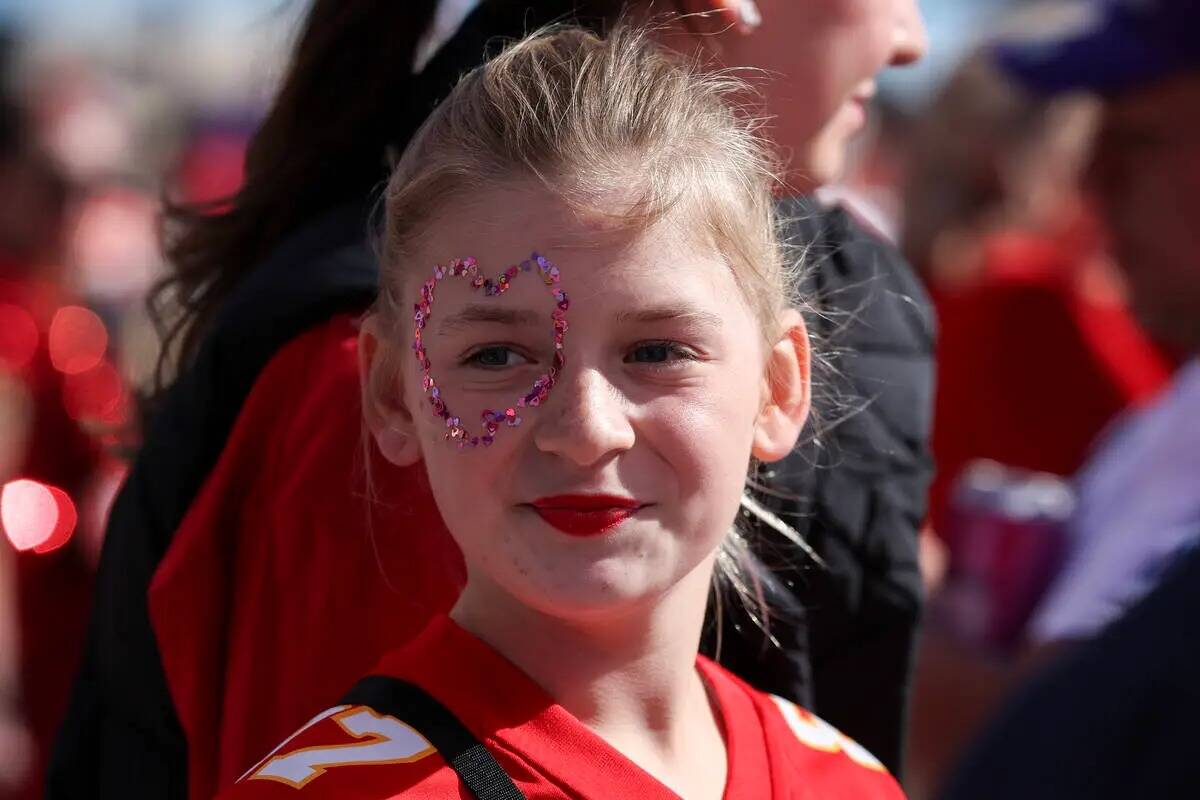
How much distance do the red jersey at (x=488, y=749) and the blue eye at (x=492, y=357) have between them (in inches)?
10.4

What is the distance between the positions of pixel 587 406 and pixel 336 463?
36cm

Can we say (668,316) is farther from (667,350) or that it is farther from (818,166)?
(818,166)

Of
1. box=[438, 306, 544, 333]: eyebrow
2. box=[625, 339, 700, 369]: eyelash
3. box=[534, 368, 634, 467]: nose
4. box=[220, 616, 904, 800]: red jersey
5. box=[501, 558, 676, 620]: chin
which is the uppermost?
box=[438, 306, 544, 333]: eyebrow

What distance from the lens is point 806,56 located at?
1.80m

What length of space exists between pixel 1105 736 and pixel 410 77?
1299 millimetres

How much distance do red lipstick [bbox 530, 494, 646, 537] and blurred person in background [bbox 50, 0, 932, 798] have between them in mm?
259

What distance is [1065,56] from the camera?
11.0 feet

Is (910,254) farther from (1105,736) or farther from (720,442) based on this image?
(1105,736)

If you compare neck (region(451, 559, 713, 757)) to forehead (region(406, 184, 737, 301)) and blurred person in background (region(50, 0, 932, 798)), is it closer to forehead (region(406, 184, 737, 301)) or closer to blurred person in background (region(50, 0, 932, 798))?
blurred person in background (region(50, 0, 932, 798))

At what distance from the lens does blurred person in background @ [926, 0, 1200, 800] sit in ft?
3.14

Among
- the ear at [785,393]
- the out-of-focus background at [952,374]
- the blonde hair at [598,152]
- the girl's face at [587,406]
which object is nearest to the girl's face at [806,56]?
the blonde hair at [598,152]

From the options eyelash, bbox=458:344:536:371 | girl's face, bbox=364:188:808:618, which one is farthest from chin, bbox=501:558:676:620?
eyelash, bbox=458:344:536:371

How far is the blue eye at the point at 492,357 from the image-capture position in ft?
4.92

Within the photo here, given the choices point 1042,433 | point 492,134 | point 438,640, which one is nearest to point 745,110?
point 492,134
